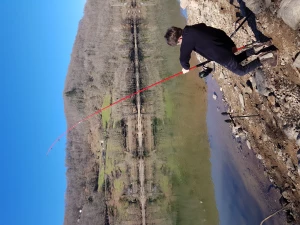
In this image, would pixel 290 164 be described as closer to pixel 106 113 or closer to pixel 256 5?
pixel 256 5

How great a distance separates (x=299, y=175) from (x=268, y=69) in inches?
82.3

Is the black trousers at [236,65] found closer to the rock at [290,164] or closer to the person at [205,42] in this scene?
the person at [205,42]

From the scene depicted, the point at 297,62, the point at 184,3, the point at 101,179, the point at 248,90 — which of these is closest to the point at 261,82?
the point at 248,90

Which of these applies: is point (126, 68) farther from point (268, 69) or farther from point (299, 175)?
point (299, 175)

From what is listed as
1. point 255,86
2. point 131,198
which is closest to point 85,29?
point 131,198

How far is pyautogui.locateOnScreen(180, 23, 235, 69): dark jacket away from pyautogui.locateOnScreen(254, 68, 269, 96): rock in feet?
6.13

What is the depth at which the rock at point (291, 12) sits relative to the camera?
164 inches

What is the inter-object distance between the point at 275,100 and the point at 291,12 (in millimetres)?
1765

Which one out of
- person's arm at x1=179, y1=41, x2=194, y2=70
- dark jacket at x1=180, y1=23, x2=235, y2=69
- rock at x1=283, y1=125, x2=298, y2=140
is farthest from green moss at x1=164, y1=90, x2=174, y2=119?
dark jacket at x1=180, y1=23, x2=235, y2=69

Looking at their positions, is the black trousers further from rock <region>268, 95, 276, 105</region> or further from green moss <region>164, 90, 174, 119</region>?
green moss <region>164, 90, 174, 119</region>

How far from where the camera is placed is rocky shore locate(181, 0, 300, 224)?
4723 mm

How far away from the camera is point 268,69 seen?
5441 mm

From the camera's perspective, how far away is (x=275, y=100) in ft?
17.8

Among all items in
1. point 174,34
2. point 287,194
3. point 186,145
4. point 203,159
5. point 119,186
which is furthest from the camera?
point 119,186
